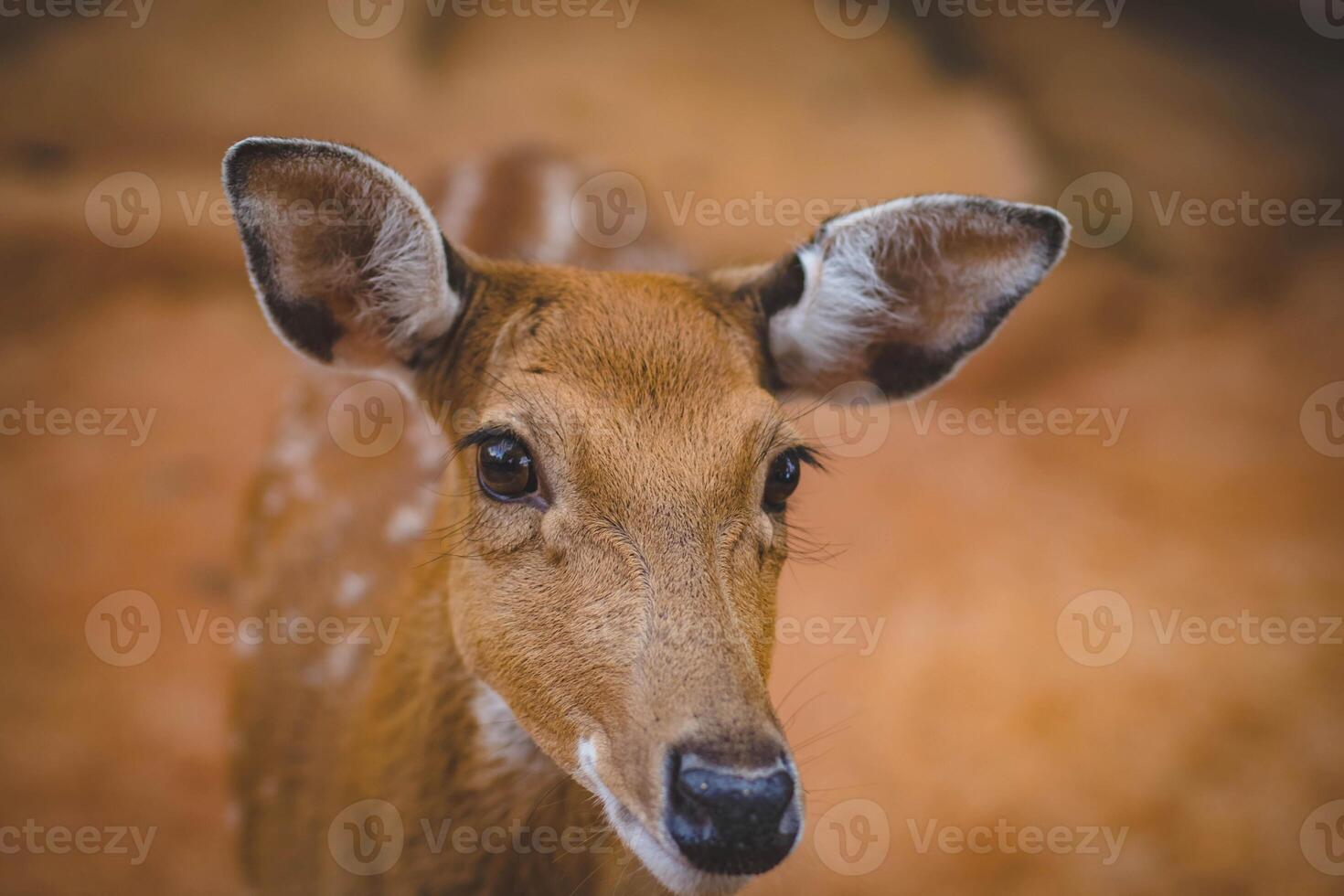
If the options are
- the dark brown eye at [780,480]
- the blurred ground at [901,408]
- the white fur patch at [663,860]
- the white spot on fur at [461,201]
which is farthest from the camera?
the white spot on fur at [461,201]

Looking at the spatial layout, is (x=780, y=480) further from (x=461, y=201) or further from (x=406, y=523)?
(x=461, y=201)

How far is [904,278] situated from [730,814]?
6.04ft

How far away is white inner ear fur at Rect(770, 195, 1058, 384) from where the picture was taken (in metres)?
2.92

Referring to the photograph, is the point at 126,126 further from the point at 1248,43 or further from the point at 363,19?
the point at 1248,43

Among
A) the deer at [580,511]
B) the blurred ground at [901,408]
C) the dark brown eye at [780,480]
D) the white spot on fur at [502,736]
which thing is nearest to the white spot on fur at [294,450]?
the blurred ground at [901,408]

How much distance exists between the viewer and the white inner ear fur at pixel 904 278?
2.92 m

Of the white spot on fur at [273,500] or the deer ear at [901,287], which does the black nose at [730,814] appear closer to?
the deer ear at [901,287]

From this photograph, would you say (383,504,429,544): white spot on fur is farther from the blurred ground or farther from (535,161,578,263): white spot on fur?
the blurred ground

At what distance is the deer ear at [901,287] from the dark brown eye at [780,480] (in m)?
0.51

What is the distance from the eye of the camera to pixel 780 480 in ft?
8.76

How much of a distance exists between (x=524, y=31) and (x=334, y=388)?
373 centimetres

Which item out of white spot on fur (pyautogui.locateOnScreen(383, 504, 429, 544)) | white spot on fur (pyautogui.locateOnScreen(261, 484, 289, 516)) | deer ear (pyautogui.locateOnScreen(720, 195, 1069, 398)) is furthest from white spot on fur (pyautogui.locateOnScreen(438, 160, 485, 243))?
deer ear (pyautogui.locateOnScreen(720, 195, 1069, 398))

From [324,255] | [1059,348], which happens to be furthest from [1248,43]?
Answer: [324,255]

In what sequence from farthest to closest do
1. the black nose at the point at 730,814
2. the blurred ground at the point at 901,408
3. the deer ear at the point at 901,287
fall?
the blurred ground at the point at 901,408 → the deer ear at the point at 901,287 → the black nose at the point at 730,814
